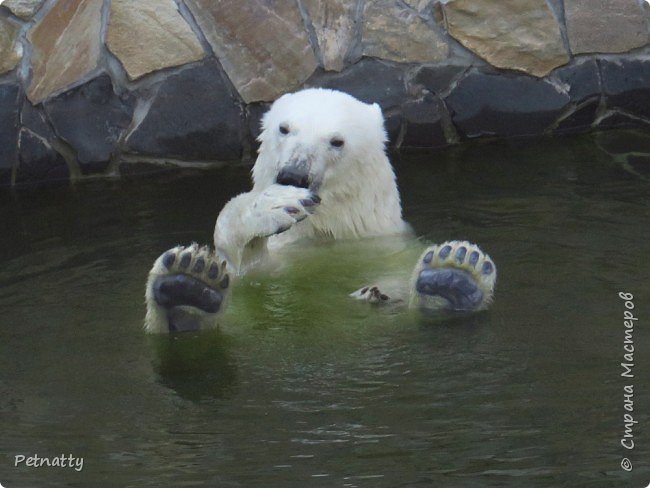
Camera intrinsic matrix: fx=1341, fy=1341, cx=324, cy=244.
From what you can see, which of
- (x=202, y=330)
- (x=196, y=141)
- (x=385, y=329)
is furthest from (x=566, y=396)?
(x=196, y=141)

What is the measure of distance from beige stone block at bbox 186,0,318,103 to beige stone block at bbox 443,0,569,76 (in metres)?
0.92

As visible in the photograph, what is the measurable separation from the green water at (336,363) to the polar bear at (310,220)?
0.12 meters

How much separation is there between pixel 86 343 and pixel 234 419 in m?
0.95

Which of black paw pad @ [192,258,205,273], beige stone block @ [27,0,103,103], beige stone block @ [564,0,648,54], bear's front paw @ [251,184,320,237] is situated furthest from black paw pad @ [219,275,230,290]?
beige stone block @ [564,0,648,54]

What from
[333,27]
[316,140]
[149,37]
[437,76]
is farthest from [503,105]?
[316,140]

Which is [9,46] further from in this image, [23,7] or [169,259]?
[169,259]

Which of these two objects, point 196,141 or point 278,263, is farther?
point 196,141

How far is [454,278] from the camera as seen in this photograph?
15.8 feet

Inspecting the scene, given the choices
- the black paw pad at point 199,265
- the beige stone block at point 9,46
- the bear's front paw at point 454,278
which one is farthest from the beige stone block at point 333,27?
the black paw pad at point 199,265

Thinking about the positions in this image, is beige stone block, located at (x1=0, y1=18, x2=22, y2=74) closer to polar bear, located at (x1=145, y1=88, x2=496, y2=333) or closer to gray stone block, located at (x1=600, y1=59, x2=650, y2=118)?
polar bear, located at (x1=145, y1=88, x2=496, y2=333)

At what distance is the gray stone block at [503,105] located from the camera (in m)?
7.90

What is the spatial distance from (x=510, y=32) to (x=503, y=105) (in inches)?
17.6

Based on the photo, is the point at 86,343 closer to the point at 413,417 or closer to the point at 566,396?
the point at 413,417

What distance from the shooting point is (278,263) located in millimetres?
5461
